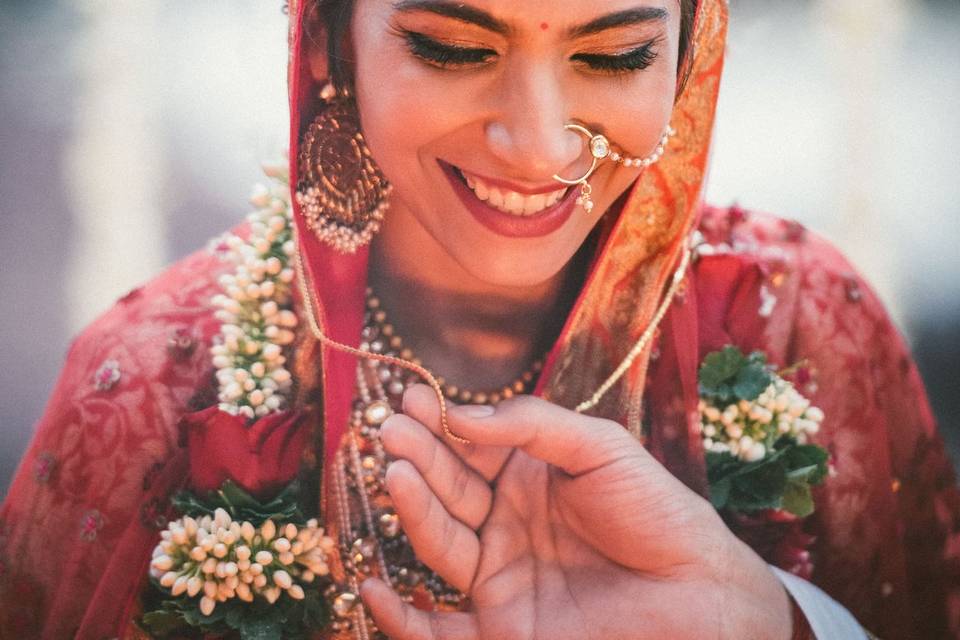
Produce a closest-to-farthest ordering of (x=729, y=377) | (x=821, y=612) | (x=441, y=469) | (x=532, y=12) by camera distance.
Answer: (x=532, y=12)
(x=441, y=469)
(x=821, y=612)
(x=729, y=377)

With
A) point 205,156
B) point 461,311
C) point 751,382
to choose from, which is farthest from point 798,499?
point 205,156

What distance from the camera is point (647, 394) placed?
130cm

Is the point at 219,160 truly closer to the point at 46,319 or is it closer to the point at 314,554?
the point at 46,319

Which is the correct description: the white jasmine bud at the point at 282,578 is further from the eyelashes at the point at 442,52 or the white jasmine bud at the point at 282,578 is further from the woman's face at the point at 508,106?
the eyelashes at the point at 442,52

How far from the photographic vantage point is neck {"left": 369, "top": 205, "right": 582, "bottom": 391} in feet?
4.42

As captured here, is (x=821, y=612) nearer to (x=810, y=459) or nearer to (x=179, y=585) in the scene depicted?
(x=810, y=459)

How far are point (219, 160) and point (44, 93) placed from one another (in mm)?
473

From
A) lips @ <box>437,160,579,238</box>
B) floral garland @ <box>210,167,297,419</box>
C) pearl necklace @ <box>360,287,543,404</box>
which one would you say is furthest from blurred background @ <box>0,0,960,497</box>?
lips @ <box>437,160,579,238</box>

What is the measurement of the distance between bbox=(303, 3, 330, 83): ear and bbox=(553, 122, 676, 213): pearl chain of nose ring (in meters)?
0.35

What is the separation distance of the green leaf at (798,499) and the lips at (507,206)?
0.47 metres

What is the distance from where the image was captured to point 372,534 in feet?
4.04

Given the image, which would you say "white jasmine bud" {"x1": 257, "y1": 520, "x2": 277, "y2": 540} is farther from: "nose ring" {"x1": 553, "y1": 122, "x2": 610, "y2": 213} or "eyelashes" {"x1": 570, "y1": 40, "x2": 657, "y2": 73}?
"eyelashes" {"x1": 570, "y1": 40, "x2": 657, "y2": 73}

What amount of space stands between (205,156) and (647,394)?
1709 mm

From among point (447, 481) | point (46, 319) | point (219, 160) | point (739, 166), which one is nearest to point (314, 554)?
point (447, 481)
